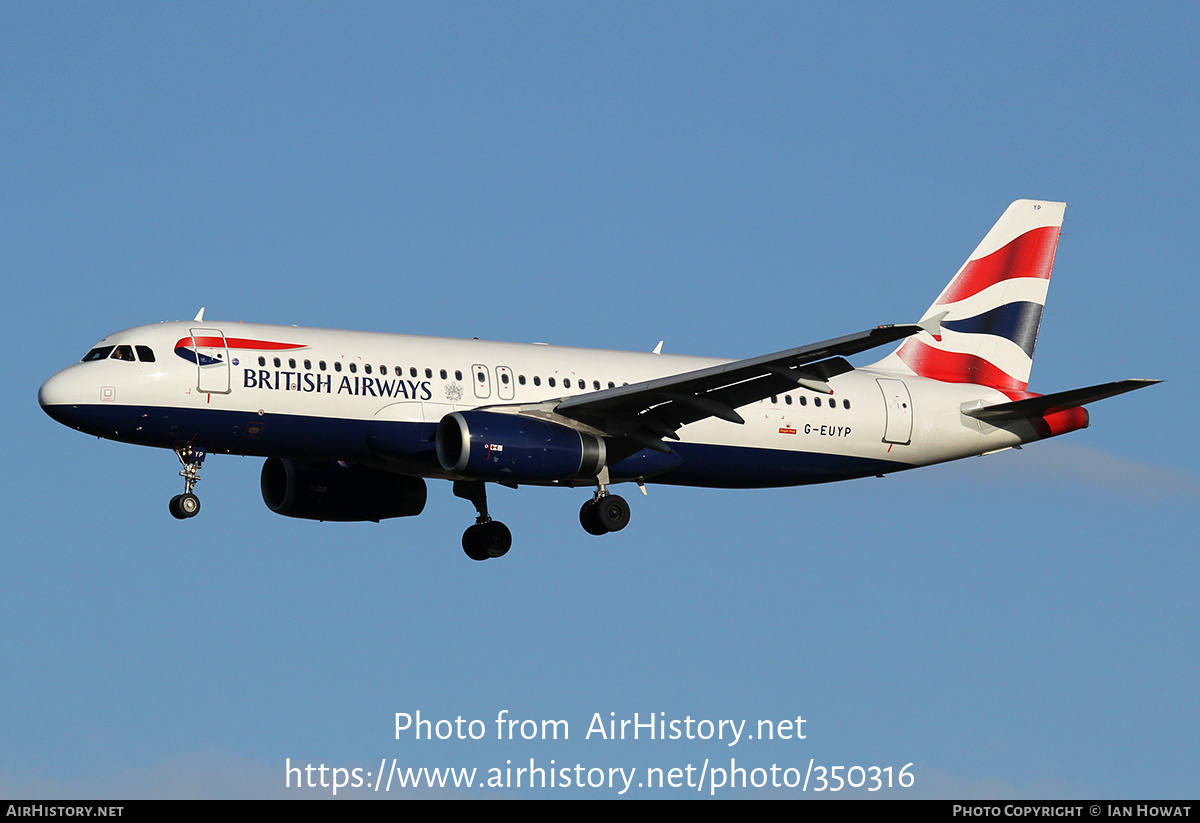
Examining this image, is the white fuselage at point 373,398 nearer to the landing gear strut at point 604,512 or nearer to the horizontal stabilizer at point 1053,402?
the landing gear strut at point 604,512

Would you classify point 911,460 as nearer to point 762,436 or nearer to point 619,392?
point 762,436

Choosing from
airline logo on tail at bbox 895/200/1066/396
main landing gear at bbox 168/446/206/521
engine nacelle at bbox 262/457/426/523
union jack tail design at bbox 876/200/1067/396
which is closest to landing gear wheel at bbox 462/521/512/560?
engine nacelle at bbox 262/457/426/523

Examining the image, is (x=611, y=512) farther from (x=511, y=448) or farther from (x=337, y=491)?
(x=337, y=491)

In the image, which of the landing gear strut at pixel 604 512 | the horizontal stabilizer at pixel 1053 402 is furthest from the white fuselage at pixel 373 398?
the horizontal stabilizer at pixel 1053 402

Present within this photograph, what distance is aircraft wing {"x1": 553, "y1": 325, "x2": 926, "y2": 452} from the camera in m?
38.0

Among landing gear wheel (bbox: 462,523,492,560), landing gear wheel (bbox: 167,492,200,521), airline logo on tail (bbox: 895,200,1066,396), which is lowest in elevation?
landing gear wheel (bbox: 167,492,200,521)

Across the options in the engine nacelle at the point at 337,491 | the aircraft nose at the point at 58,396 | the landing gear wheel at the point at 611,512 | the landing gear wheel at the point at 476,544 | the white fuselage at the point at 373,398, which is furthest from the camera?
the landing gear wheel at the point at 476,544

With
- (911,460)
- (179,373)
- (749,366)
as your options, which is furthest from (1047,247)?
(179,373)

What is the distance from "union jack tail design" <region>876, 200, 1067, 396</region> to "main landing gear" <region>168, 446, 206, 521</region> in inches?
733

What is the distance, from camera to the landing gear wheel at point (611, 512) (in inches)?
1663

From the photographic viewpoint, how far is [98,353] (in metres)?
39.8

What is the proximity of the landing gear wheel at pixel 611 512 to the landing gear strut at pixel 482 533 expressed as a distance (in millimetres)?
4276

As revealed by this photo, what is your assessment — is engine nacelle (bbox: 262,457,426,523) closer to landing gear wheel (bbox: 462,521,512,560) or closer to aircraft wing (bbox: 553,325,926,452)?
landing gear wheel (bbox: 462,521,512,560)

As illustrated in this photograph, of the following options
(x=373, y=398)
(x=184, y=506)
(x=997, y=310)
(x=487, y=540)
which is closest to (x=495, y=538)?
(x=487, y=540)
